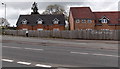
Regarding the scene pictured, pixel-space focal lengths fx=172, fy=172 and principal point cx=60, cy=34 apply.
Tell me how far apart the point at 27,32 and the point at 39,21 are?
1690 cm

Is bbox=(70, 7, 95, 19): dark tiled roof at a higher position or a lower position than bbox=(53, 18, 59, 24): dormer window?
higher

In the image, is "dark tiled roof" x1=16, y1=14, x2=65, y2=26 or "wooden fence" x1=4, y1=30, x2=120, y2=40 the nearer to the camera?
"wooden fence" x1=4, y1=30, x2=120, y2=40

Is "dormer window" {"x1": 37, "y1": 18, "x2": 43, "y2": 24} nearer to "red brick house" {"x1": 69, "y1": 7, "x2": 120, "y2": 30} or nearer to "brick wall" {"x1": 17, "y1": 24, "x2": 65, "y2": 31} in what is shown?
"brick wall" {"x1": 17, "y1": 24, "x2": 65, "y2": 31}

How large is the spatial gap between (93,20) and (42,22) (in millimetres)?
16059

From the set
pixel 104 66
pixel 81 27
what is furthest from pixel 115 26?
pixel 104 66

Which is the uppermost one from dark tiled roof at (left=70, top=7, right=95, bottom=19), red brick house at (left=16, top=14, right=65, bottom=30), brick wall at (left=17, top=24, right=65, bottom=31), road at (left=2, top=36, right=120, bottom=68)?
dark tiled roof at (left=70, top=7, right=95, bottom=19)

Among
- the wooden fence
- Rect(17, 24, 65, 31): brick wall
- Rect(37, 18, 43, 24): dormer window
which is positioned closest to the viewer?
the wooden fence

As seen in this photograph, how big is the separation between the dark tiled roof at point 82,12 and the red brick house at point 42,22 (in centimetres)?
443

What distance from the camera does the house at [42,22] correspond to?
2124 inches

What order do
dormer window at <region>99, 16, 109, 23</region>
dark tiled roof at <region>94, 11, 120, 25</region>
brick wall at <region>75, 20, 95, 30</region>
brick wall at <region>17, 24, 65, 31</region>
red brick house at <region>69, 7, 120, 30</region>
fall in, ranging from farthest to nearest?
brick wall at <region>17, 24, 65, 31</region>
dormer window at <region>99, 16, 109, 23</region>
dark tiled roof at <region>94, 11, 120, 25</region>
red brick house at <region>69, 7, 120, 30</region>
brick wall at <region>75, 20, 95, 30</region>

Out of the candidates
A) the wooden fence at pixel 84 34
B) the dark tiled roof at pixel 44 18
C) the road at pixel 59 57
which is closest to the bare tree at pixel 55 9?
the dark tiled roof at pixel 44 18

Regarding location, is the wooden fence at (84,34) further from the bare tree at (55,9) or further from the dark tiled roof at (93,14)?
the bare tree at (55,9)

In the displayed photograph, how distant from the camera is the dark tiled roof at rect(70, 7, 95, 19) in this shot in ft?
165

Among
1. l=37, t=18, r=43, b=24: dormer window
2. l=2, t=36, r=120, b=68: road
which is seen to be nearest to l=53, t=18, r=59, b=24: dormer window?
l=37, t=18, r=43, b=24: dormer window
